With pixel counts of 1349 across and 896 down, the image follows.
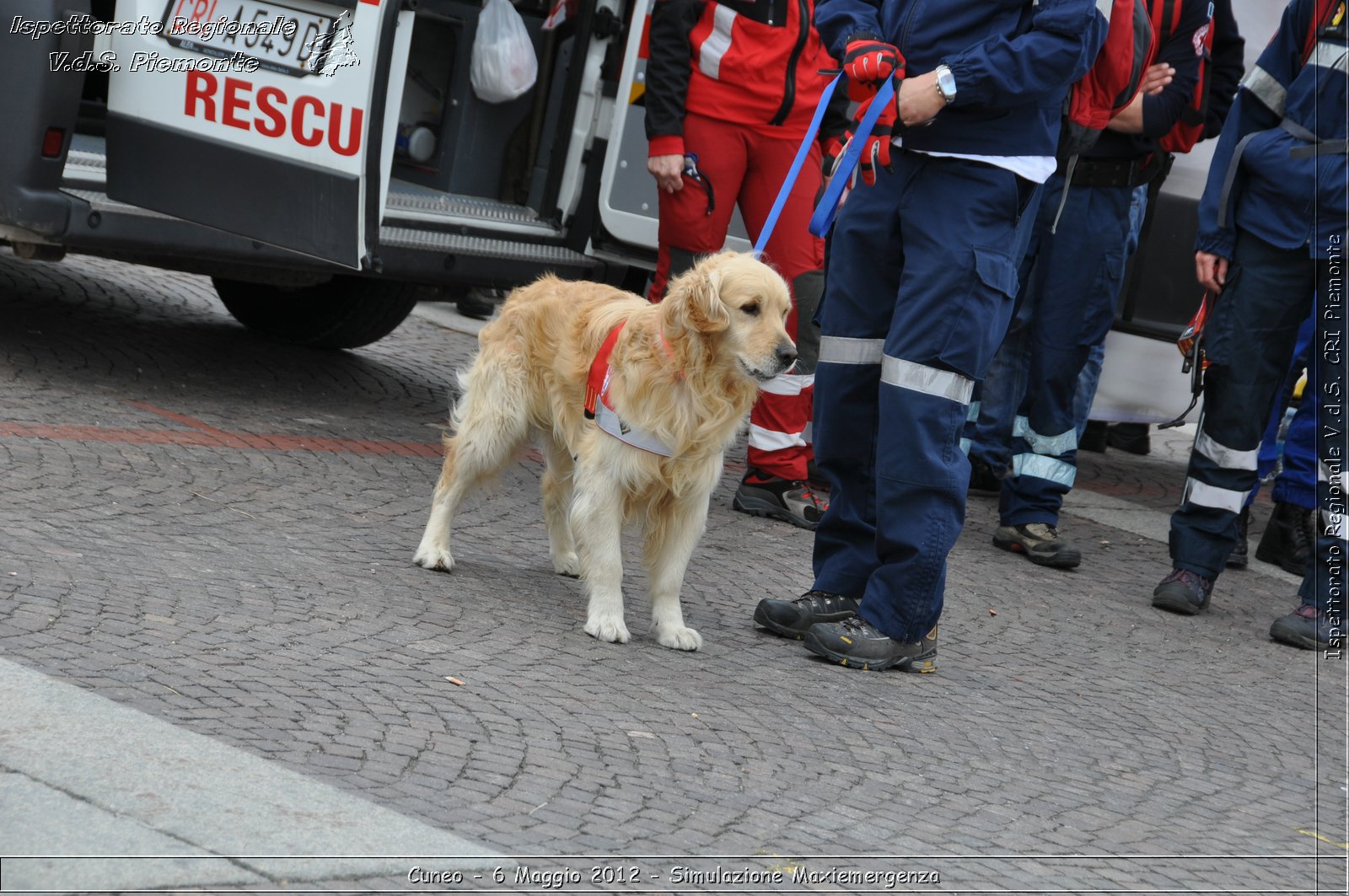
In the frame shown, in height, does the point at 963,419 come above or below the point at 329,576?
above

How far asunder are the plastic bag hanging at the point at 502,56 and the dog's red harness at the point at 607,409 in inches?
135

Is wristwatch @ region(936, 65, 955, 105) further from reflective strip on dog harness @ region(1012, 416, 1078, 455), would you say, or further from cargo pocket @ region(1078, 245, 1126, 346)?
reflective strip on dog harness @ region(1012, 416, 1078, 455)

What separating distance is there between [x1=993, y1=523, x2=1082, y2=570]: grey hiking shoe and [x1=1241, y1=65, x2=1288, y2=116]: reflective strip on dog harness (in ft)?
6.44

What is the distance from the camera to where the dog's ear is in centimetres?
440

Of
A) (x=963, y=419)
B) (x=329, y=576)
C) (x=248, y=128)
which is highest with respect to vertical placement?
(x=248, y=128)

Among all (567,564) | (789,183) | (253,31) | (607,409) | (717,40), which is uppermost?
(717,40)

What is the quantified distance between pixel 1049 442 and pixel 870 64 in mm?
2732

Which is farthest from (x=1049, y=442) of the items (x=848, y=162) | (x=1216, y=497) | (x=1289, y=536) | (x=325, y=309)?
(x=325, y=309)

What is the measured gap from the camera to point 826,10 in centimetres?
471

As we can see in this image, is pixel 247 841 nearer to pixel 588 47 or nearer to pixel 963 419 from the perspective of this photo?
pixel 963 419

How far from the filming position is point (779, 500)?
6594mm

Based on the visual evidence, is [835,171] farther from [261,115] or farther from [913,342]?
[261,115]

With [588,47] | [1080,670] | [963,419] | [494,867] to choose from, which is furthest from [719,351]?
[588,47]

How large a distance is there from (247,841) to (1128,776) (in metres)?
2.39
